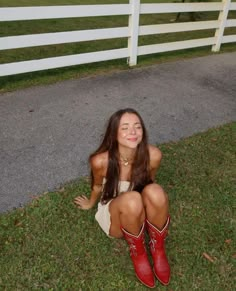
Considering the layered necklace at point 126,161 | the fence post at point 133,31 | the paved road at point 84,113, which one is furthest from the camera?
the fence post at point 133,31

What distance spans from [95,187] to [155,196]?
0.57 metres

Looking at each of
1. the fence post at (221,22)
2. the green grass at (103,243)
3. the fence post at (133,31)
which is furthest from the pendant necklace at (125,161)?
the fence post at (221,22)

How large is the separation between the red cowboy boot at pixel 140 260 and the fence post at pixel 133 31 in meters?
4.56

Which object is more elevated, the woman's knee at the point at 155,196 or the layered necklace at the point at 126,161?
the layered necklace at the point at 126,161

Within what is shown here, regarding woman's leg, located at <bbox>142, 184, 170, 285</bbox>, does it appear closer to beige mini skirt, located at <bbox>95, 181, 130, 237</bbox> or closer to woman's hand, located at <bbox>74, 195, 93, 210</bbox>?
beige mini skirt, located at <bbox>95, 181, 130, 237</bbox>

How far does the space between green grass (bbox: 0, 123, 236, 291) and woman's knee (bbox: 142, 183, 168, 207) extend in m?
0.52

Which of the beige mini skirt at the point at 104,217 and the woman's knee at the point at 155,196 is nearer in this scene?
the woman's knee at the point at 155,196

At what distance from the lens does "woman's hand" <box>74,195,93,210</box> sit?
314 cm

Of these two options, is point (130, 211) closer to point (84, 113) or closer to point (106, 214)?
point (106, 214)

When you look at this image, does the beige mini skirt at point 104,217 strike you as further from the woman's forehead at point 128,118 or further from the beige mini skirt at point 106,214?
the woman's forehead at point 128,118

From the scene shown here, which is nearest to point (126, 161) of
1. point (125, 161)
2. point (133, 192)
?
point (125, 161)

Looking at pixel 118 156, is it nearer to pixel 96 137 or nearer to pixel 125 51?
pixel 96 137

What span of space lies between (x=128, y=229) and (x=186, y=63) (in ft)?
17.6

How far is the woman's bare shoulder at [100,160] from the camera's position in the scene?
2.76m
